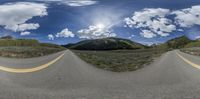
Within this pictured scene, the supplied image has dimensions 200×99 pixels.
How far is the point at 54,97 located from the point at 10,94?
0.81 meters

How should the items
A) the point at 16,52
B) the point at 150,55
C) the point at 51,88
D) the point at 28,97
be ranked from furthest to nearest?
the point at 16,52 < the point at 150,55 < the point at 51,88 < the point at 28,97

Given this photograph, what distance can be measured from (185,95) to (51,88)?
9.33ft

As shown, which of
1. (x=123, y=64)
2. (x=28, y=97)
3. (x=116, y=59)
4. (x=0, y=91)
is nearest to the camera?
(x=28, y=97)

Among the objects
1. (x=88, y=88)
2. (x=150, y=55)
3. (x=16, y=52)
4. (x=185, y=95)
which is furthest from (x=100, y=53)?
(x=185, y=95)

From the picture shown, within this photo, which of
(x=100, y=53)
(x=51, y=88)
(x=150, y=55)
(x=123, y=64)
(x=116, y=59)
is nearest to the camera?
(x=51, y=88)

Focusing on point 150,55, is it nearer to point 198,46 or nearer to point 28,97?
point 28,97

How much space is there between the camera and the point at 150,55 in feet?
66.4

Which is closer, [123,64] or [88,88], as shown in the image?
[88,88]

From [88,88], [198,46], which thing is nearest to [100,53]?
[88,88]

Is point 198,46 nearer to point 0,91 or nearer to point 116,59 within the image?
point 116,59

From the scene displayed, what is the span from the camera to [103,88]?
8602 millimetres

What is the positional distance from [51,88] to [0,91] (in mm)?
1341

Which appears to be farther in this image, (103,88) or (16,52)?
(16,52)

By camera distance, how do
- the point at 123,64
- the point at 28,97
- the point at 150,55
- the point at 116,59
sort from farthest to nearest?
the point at 150,55 → the point at 116,59 → the point at 123,64 → the point at 28,97
